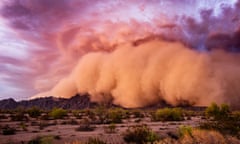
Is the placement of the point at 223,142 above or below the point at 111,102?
below

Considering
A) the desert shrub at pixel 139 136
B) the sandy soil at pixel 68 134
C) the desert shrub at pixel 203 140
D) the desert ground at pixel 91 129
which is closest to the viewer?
the desert shrub at pixel 203 140

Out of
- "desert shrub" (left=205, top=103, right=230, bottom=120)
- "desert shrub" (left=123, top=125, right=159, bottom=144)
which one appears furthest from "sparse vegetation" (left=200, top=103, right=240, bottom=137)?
"desert shrub" (left=123, top=125, right=159, bottom=144)

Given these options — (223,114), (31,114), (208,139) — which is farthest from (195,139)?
(31,114)

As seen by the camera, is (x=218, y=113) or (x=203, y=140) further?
(x=218, y=113)

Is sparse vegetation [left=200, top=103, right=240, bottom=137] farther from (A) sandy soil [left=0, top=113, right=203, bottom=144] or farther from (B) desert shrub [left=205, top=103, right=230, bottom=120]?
(A) sandy soil [left=0, top=113, right=203, bottom=144]

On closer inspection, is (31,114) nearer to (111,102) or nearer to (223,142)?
(223,142)

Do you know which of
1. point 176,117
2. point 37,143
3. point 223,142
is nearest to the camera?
point 223,142

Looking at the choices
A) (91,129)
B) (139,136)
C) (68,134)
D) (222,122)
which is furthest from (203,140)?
(222,122)

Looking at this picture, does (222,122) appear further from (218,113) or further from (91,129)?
(91,129)

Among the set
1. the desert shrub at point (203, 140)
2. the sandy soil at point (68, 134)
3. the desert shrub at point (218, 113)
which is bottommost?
the desert shrub at point (203, 140)

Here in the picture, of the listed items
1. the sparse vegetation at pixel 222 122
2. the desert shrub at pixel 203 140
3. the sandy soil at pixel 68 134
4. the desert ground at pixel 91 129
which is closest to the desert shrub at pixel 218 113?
the sparse vegetation at pixel 222 122

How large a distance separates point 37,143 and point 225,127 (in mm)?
18738

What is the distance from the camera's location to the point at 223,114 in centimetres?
4231

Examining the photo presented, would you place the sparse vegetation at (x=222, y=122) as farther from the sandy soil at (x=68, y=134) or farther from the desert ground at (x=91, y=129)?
the sandy soil at (x=68, y=134)
